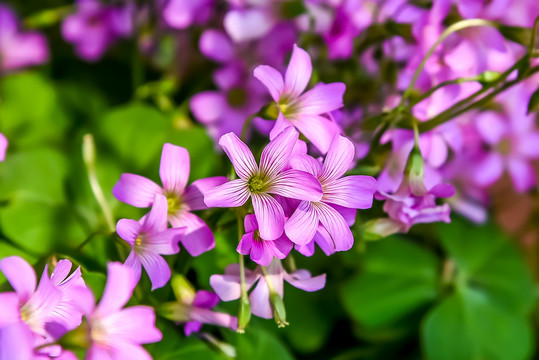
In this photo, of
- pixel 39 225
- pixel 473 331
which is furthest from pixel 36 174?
pixel 473 331

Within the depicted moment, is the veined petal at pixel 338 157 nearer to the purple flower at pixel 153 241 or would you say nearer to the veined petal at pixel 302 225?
the veined petal at pixel 302 225

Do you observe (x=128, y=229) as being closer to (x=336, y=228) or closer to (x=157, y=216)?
(x=157, y=216)

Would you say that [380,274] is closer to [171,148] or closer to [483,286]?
Answer: [483,286]

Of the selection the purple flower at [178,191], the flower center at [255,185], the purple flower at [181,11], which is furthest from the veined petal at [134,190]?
the purple flower at [181,11]

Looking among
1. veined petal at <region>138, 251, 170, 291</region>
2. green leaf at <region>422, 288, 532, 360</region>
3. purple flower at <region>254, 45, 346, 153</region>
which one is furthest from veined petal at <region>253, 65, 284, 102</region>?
green leaf at <region>422, 288, 532, 360</region>

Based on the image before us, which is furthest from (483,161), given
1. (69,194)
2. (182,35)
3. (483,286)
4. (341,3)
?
(69,194)

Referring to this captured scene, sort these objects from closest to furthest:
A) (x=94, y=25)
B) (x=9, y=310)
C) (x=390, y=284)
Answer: (x=9, y=310) → (x=390, y=284) → (x=94, y=25)
